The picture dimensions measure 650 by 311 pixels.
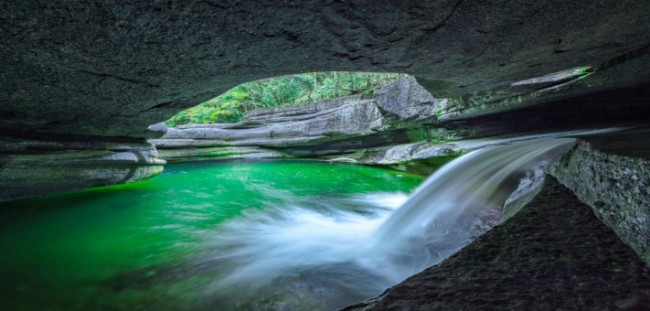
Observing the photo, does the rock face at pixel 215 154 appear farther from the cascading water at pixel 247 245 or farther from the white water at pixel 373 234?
the white water at pixel 373 234

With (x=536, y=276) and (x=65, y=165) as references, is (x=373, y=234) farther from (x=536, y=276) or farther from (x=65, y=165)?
(x=65, y=165)

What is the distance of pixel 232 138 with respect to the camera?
16.5 metres

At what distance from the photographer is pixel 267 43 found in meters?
2.07

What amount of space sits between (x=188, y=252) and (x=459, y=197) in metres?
3.59

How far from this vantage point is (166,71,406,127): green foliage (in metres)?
21.2

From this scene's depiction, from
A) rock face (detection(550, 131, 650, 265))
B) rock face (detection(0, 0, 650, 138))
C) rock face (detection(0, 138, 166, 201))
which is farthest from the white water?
rock face (detection(0, 138, 166, 201))

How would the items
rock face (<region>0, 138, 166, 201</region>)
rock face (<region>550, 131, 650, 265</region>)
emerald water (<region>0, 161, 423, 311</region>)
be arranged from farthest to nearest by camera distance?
1. rock face (<region>0, 138, 166, 201</region>)
2. emerald water (<region>0, 161, 423, 311</region>)
3. rock face (<region>550, 131, 650, 265</region>)

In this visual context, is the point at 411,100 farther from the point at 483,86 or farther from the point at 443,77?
the point at 443,77

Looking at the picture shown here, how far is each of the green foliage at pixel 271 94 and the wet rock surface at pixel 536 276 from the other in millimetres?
19916

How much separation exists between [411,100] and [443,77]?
18.9ft

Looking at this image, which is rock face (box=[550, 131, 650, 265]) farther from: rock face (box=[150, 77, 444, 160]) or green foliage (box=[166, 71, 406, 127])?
green foliage (box=[166, 71, 406, 127])

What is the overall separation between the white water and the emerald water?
0.06 ft

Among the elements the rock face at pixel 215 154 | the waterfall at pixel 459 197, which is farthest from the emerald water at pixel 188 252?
the rock face at pixel 215 154

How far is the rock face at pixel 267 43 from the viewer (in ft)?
5.34
